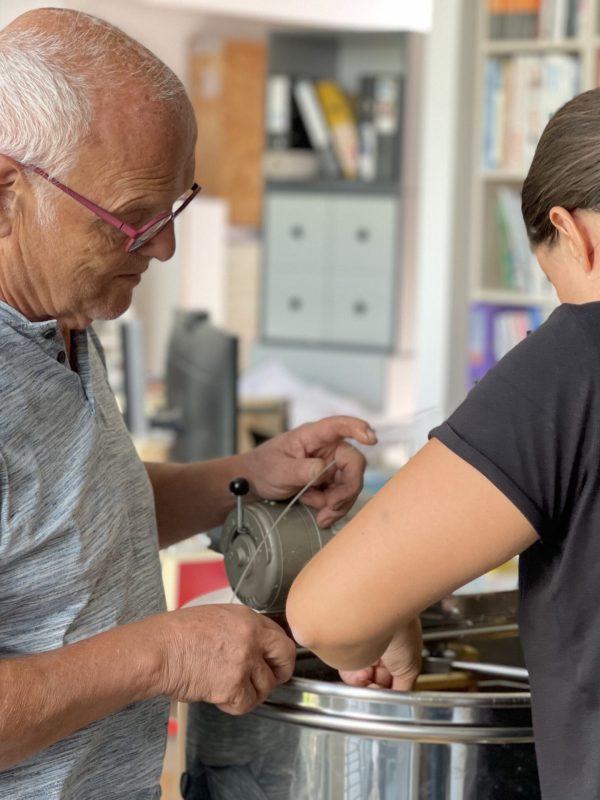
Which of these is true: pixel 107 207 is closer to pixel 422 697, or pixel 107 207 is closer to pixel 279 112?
pixel 422 697

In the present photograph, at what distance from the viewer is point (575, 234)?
979 millimetres

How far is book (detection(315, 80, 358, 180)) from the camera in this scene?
16.7 feet

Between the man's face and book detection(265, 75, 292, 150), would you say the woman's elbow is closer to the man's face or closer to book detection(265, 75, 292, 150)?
the man's face

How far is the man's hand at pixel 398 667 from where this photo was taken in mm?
1203

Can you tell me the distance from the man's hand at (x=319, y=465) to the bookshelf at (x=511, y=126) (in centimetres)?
233

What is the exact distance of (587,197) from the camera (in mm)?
964

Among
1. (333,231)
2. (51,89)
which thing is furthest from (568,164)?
(333,231)

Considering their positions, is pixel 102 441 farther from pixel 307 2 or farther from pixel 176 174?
pixel 307 2

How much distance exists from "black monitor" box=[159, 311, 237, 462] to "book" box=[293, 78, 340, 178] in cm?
211

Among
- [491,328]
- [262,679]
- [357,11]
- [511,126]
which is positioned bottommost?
Result: [491,328]

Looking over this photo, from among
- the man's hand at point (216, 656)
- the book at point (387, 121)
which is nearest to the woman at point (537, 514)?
the man's hand at point (216, 656)

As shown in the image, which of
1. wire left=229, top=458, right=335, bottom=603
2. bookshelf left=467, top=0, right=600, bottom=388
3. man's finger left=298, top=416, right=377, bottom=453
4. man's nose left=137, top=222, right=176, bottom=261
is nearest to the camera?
man's nose left=137, top=222, right=176, bottom=261

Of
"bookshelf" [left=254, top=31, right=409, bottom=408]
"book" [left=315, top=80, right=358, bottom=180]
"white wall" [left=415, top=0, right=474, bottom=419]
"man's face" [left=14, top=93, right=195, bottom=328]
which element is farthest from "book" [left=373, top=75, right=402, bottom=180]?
"man's face" [left=14, top=93, right=195, bottom=328]

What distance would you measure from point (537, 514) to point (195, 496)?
639 mm
